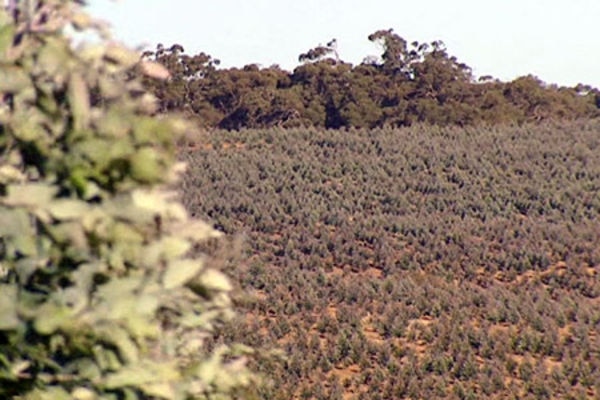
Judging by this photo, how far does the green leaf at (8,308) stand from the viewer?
2258 millimetres

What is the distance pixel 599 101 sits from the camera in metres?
62.8

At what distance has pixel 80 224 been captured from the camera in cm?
219

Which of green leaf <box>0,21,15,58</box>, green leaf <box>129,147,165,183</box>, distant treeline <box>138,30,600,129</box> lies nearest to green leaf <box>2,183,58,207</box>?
green leaf <box>129,147,165,183</box>

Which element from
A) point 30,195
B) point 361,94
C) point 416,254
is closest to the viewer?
point 30,195

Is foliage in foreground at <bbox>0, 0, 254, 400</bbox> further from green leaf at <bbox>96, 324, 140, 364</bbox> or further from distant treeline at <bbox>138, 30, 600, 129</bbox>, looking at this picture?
distant treeline at <bbox>138, 30, 600, 129</bbox>

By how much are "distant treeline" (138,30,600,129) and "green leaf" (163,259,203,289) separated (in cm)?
5221

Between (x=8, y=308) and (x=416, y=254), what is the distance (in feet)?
78.4

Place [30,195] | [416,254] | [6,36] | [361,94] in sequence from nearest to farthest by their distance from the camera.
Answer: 1. [30,195]
2. [6,36]
3. [416,254]
4. [361,94]

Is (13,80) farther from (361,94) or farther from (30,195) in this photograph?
(361,94)

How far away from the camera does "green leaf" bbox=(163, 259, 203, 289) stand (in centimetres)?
232

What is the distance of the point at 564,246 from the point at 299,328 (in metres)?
10.1

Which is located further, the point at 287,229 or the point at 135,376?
the point at 287,229

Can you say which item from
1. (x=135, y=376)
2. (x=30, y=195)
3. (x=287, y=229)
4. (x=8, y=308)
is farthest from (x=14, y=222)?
(x=287, y=229)

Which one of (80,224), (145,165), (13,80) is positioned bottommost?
(80,224)
